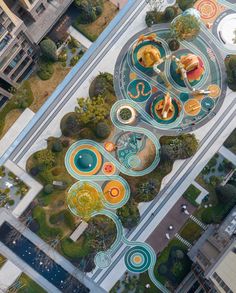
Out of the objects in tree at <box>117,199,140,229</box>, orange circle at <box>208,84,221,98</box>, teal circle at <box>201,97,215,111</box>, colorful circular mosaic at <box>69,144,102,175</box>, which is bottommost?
tree at <box>117,199,140,229</box>

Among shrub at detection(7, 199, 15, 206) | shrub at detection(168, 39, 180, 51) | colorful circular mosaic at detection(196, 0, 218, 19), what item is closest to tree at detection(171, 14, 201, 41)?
shrub at detection(168, 39, 180, 51)

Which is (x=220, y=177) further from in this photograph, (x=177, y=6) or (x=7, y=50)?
(x=7, y=50)

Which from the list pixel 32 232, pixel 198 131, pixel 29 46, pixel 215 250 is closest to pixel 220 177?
pixel 198 131

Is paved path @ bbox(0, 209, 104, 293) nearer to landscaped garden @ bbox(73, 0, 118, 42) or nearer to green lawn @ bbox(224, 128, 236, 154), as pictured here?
green lawn @ bbox(224, 128, 236, 154)

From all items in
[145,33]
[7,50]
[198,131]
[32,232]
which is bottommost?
[32,232]

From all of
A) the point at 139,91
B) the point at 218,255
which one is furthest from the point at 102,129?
the point at 218,255

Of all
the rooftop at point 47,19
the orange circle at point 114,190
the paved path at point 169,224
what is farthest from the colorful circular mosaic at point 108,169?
the rooftop at point 47,19
